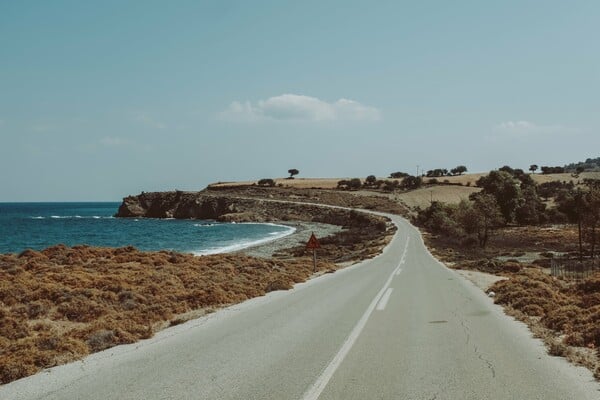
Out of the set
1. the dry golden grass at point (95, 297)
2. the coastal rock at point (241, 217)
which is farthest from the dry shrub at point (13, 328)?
the coastal rock at point (241, 217)

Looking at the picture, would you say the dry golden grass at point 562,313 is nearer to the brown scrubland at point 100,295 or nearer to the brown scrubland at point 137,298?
the brown scrubland at point 137,298

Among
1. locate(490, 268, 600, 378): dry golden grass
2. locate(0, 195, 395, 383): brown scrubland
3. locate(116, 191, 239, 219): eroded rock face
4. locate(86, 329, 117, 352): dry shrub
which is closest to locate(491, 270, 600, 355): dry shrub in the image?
locate(490, 268, 600, 378): dry golden grass

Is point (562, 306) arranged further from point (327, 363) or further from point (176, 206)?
point (176, 206)

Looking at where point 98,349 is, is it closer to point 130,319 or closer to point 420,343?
point 130,319

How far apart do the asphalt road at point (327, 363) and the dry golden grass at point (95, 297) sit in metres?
0.78

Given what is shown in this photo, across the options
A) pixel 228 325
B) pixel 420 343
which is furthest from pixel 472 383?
pixel 228 325

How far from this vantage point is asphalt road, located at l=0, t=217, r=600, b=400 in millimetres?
7219

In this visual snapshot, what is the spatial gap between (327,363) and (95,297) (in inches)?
416

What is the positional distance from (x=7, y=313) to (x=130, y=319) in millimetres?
3352

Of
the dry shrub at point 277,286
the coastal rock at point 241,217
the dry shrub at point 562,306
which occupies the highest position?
the dry shrub at point 562,306

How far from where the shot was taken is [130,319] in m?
13.4

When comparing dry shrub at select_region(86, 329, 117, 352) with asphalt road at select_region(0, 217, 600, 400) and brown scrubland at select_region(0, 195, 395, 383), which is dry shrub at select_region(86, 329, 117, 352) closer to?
brown scrubland at select_region(0, 195, 395, 383)

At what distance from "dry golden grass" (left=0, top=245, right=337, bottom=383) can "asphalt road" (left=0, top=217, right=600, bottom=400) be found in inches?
30.7

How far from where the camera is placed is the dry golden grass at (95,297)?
10.2 m
